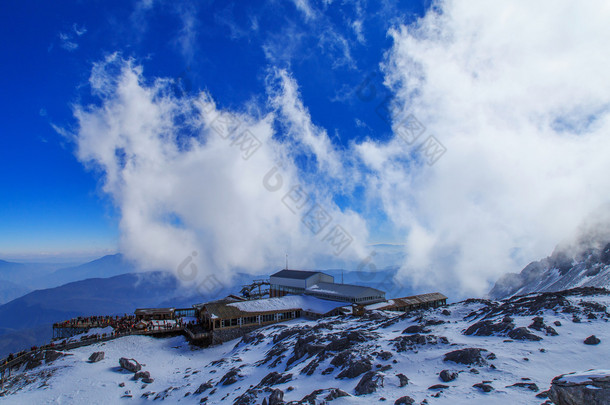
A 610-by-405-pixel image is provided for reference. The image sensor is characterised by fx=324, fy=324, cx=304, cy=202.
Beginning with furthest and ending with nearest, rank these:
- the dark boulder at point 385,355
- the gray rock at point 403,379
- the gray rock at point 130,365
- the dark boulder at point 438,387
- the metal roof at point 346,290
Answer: the metal roof at point 346,290, the gray rock at point 130,365, the dark boulder at point 385,355, the gray rock at point 403,379, the dark boulder at point 438,387

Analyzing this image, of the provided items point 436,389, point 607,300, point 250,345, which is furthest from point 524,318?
point 250,345

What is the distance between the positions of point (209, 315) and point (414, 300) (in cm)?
4419

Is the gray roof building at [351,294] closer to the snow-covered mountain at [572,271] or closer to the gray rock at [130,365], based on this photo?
the gray rock at [130,365]

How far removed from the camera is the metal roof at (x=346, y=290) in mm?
66688

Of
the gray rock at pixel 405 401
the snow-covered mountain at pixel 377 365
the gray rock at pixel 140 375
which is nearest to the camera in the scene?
the gray rock at pixel 405 401

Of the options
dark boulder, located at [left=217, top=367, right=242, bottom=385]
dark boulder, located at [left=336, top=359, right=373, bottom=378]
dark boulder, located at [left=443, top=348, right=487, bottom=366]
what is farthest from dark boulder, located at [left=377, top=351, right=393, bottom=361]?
dark boulder, located at [left=217, top=367, right=242, bottom=385]

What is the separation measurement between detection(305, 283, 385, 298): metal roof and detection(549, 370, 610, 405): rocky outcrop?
175 feet

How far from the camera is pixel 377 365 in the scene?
24156 millimetres

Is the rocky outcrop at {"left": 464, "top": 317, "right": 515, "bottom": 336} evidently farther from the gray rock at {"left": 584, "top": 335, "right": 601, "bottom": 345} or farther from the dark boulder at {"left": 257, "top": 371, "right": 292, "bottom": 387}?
the dark boulder at {"left": 257, "top": 371, "right": 292, "bottom": 387}

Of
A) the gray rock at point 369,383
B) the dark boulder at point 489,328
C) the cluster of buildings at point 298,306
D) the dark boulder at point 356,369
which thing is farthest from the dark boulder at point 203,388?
the dark boulder at point 489,328

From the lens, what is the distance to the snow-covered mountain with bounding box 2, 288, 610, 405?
1973 centimetres

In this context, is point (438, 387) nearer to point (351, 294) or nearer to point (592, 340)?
point (592, 340)

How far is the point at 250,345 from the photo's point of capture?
145 ft

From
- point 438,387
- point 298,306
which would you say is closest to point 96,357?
point 298,306
